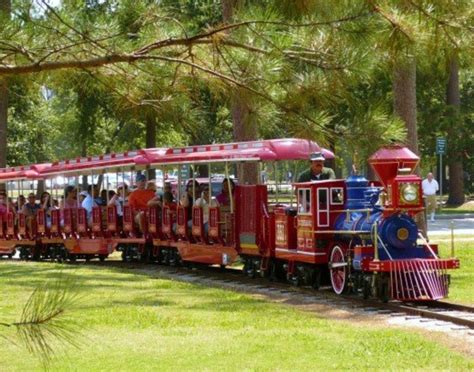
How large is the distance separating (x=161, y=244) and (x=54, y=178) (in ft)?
21.1

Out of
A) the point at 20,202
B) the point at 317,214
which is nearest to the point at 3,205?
the point at 20,202

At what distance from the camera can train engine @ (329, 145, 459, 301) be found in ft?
50.8

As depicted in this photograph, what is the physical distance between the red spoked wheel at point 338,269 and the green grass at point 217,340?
1.49 m

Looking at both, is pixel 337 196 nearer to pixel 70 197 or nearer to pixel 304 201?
pixel 304 201

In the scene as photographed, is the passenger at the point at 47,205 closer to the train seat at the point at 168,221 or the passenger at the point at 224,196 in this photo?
the train seat at the point at 168,221

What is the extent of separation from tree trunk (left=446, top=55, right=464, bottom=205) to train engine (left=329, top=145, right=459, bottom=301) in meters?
31.1

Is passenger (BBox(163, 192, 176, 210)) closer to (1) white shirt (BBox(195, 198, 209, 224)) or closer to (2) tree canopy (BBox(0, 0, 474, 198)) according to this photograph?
(1) white shirt (BBox(195, 198, 209, 224))

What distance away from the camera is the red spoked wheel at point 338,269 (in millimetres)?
16828

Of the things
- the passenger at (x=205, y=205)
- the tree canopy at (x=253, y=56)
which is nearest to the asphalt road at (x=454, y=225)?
the passenger at (x=205, y=205)

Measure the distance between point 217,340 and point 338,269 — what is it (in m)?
5.64

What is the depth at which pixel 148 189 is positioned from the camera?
26.4 metres

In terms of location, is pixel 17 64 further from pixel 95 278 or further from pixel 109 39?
pixel 95 278

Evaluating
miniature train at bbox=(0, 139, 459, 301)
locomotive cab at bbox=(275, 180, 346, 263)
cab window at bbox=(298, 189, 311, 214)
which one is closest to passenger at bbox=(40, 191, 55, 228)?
miniature train at bbox=(0, 139, 459, 301)

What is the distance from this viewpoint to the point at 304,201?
58.9 feet
